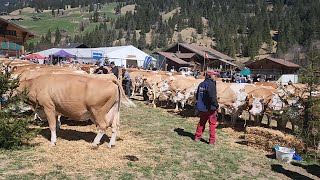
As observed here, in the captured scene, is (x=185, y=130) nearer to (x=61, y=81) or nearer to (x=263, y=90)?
(x=263, y=90)

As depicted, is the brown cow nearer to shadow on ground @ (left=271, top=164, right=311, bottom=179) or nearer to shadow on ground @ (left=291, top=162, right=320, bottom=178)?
shadow on ground @ (left=271, top=164, right=311, bottom=179)

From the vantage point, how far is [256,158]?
10422 millimetres

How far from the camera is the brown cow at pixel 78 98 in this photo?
978 centimetres

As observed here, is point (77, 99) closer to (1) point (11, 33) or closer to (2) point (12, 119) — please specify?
(2) point (12, 119)

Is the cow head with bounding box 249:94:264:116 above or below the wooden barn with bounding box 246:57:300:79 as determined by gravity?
below

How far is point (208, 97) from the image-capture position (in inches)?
455

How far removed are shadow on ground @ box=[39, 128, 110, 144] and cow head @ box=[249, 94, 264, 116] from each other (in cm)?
608

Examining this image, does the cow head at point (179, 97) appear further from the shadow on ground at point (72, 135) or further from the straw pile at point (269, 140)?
the shadow on ground at point (72, 135)

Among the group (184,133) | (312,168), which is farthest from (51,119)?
(312,168)

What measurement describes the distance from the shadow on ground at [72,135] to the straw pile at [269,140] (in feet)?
14.8

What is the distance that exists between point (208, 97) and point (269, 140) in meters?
2.29

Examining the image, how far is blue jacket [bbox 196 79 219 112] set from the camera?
37.9 feet

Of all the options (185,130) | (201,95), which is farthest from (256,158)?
(185,130)

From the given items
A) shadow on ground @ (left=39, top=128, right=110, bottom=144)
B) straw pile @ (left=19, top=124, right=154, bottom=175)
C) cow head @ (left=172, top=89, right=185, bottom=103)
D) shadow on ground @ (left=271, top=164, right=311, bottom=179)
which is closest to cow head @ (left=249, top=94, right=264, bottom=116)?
shadow on ground @ (left=271, top=164, right=311, bottom=179)
